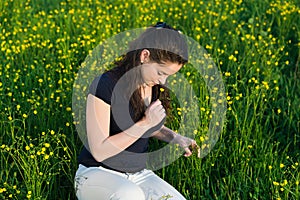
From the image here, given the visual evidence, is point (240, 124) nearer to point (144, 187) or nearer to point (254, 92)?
point (254, 92)

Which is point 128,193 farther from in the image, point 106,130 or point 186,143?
point 186,143

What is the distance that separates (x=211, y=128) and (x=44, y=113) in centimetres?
104

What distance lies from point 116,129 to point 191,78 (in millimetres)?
1174

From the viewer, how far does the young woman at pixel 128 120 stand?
101 inches

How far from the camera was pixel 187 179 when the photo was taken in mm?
3029

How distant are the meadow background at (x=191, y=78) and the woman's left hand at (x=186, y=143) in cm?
13

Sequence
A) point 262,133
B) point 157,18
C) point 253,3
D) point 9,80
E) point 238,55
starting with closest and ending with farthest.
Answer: point 262,133 → point 9,80 → point 238,55 → point 157,18 → point 253,3

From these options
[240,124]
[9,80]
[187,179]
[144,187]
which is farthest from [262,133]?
[9,80]

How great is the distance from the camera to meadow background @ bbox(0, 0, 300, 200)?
9.72 ft

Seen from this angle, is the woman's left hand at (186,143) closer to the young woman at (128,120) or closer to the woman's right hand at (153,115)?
the young woman at (128,120)

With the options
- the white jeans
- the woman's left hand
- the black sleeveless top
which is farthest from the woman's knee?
the woman's left hand

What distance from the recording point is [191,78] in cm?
377

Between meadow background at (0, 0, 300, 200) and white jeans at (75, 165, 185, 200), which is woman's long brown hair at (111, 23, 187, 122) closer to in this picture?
white jeans at (75, 165, 185, 200)

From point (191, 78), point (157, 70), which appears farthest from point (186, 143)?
point (191, 78)
